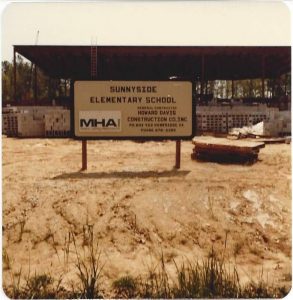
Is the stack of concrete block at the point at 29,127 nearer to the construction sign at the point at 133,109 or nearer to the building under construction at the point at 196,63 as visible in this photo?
the building under construction at the point at 196,63

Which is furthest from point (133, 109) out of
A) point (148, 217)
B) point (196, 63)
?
point (196, 63)

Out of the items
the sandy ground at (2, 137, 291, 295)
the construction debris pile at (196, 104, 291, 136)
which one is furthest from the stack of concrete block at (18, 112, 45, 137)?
the sandy ground at (2, 137, 291, 295)

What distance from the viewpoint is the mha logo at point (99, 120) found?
817cm

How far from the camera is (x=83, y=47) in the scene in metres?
18.3

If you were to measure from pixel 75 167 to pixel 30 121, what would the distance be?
831 cm

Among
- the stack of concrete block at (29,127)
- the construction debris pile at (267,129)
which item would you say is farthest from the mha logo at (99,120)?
the stack of concrete block at (29,127)

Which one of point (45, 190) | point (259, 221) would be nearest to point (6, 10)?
point (45, 190)

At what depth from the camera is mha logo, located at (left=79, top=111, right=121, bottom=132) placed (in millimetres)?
8172

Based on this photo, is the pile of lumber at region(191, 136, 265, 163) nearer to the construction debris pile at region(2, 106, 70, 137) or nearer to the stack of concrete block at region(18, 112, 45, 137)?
the construction debris pile at region(2, 106, 70, 137)

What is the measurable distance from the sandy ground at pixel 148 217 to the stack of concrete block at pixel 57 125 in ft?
24.1

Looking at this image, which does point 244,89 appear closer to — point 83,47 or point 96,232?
point 83,47

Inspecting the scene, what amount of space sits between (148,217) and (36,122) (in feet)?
37.0

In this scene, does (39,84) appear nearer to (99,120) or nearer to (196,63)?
(196,63)

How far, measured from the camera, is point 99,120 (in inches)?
322
